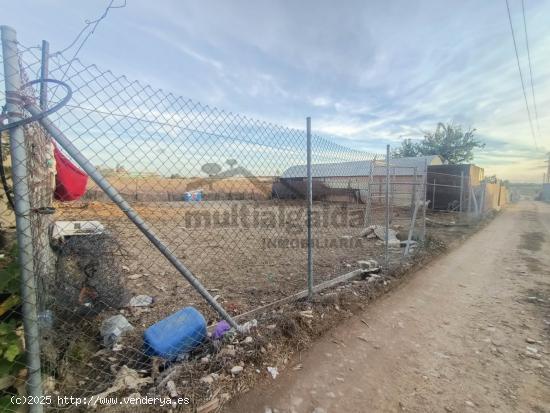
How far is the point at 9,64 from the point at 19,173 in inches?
21.4

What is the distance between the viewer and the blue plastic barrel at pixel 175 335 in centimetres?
215

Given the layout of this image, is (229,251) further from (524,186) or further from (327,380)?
(524,186)

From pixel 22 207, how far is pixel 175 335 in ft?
4.69

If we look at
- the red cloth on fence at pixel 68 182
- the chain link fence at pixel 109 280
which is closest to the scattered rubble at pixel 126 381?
the chain link fence at pixel 109 280

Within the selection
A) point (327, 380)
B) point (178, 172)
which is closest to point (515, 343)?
point (327, 380)

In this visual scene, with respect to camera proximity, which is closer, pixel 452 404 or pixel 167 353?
pixel 452 404

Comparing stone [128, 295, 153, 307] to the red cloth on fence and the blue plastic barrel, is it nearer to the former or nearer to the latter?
the blue plastic barrel

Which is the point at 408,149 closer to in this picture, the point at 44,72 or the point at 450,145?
the point at 450,145

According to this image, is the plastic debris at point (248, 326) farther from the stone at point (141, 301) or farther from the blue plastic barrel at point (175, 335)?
the stone at point (141, 301)

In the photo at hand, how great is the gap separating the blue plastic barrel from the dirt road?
2.08ft

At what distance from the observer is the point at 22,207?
139cm

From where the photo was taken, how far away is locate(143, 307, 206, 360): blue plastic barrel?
215 cm

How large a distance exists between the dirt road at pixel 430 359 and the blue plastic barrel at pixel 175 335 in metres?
0.64

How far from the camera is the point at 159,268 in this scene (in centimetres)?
472
